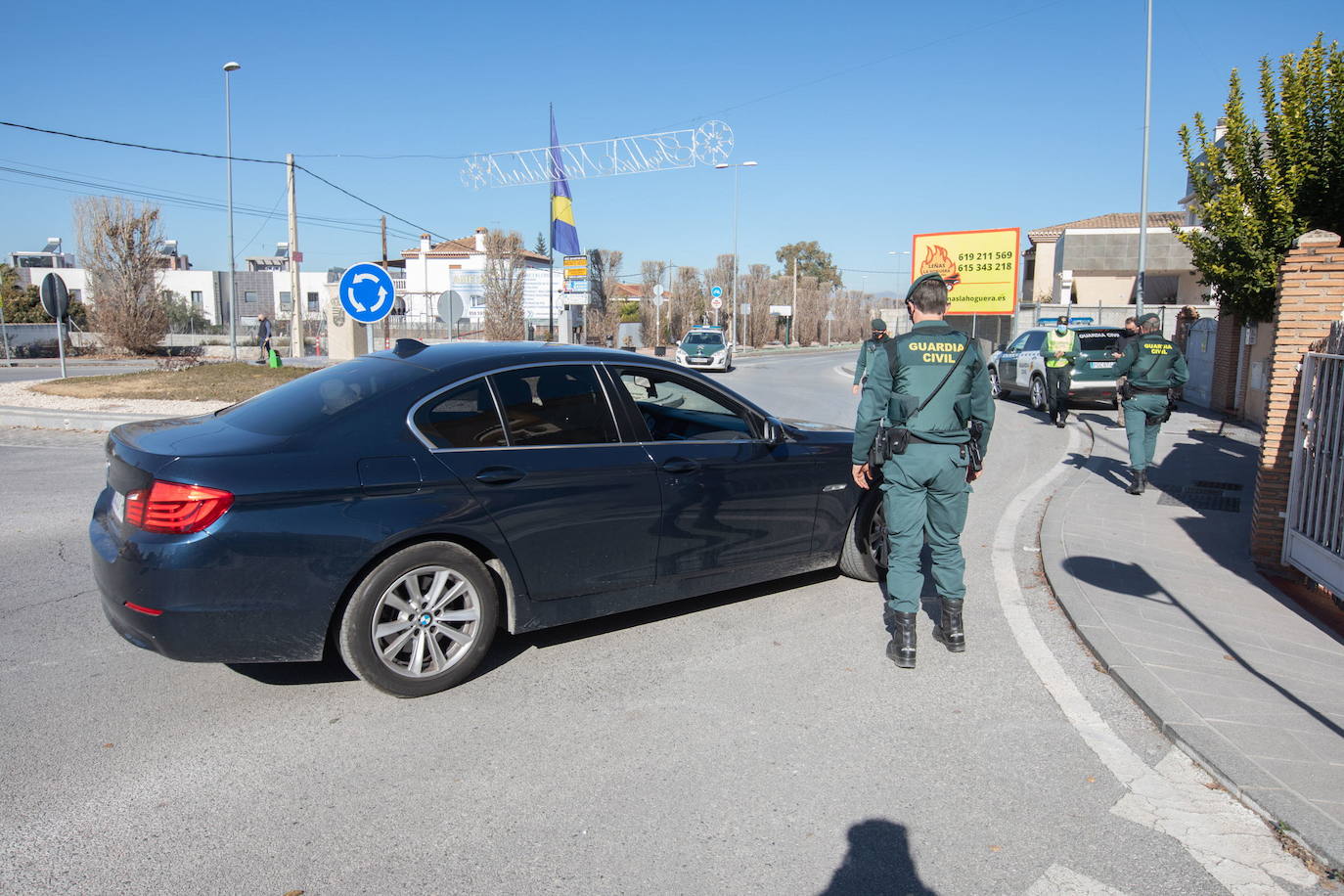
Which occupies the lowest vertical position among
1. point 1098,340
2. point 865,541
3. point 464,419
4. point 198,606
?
point 865,541

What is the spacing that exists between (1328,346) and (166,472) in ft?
21.9

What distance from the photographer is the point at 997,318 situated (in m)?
34.3

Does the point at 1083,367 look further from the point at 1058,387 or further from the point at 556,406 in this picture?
the point at 556,406

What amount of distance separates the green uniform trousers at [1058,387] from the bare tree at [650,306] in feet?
116

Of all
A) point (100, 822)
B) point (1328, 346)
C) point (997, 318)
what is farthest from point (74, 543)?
point (997, 318)

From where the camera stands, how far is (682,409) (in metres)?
5.29

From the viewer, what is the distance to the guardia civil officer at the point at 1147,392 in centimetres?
908

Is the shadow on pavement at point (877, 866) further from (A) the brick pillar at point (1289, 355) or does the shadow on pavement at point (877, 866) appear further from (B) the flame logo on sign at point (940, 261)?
(B) the flame logo on sign at point (940, 261)

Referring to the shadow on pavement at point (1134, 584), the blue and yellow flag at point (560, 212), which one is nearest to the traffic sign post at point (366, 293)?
the shadow on pavement at point (1134, 584)

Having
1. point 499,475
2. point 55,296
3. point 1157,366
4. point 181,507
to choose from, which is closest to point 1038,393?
point 1157,366

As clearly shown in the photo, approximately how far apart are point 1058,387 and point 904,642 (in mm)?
12021

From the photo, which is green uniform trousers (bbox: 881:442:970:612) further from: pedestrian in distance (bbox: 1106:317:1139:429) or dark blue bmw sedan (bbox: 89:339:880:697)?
pedestrian in distance (bbox: 1106:317:1139:429)

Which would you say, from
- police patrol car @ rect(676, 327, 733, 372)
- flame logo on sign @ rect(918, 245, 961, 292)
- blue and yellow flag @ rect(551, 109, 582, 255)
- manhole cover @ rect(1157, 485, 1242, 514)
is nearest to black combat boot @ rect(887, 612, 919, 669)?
manhole cover @ rect(1157, 485, 1242, 514)

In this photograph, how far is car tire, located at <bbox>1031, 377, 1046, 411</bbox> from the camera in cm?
1770
